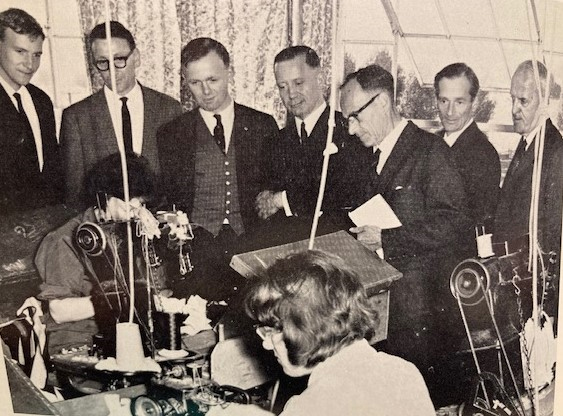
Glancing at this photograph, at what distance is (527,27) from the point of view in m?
1.75

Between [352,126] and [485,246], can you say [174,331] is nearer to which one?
[352,126]

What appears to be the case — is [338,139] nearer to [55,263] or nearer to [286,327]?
[286,327]

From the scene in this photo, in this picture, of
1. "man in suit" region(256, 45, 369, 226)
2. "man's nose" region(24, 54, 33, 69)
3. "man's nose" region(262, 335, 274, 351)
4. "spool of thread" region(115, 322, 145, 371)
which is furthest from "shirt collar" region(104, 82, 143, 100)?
"man's nose" region(262, 335, 274, 351)

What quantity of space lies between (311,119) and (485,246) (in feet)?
1.93

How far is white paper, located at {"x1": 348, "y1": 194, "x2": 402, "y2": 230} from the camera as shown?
6.00ft

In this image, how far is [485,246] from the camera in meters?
1.85

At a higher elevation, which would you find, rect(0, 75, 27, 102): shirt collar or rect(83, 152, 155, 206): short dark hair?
rect(0, 75, 27, 102): shirt collar

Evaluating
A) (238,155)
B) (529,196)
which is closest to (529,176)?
(529,196)

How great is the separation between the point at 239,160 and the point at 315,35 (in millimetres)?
389

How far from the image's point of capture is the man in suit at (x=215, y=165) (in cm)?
182

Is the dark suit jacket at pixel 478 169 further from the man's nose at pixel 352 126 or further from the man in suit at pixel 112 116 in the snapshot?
the man in suit at pixel 112 116

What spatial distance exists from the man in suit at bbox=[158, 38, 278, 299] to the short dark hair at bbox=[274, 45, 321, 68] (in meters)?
0.16

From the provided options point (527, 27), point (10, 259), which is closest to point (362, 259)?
point (527, 27)

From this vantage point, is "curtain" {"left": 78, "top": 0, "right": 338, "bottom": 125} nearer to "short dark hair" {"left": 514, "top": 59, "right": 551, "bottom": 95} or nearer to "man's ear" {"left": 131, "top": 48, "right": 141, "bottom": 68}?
"man's ear" {"left": 131, "top": 48, "right": 141, "bottom": 68}
